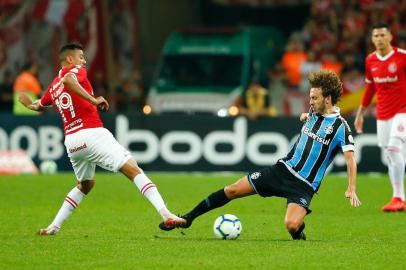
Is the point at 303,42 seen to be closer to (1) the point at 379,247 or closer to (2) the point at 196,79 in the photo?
(2) the point at 196,79

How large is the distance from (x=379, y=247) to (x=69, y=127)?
3.40 metres

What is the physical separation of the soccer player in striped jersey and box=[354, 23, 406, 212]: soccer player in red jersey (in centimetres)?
365

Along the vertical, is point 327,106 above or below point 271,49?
above

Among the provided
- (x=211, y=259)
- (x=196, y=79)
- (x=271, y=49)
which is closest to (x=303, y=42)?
(x=271, y=49)

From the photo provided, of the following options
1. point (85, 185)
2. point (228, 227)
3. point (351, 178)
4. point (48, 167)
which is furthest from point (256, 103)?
point (351, 178)

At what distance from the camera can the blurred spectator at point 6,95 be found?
28.6 m

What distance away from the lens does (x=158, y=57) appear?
32562 millimetres

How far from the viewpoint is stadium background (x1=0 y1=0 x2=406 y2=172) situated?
22.7m

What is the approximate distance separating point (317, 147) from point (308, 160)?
159mm

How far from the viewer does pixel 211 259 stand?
10055mm

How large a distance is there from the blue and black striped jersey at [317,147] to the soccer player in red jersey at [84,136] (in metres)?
1.34

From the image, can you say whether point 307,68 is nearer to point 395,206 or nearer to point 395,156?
point 395,156

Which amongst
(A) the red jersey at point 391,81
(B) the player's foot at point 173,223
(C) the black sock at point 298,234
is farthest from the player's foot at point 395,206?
(B) the player's foot at point 173,223

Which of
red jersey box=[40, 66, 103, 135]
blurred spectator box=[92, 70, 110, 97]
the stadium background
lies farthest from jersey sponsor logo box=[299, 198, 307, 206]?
blurred spectator box=[92, 70, 110, 97]
